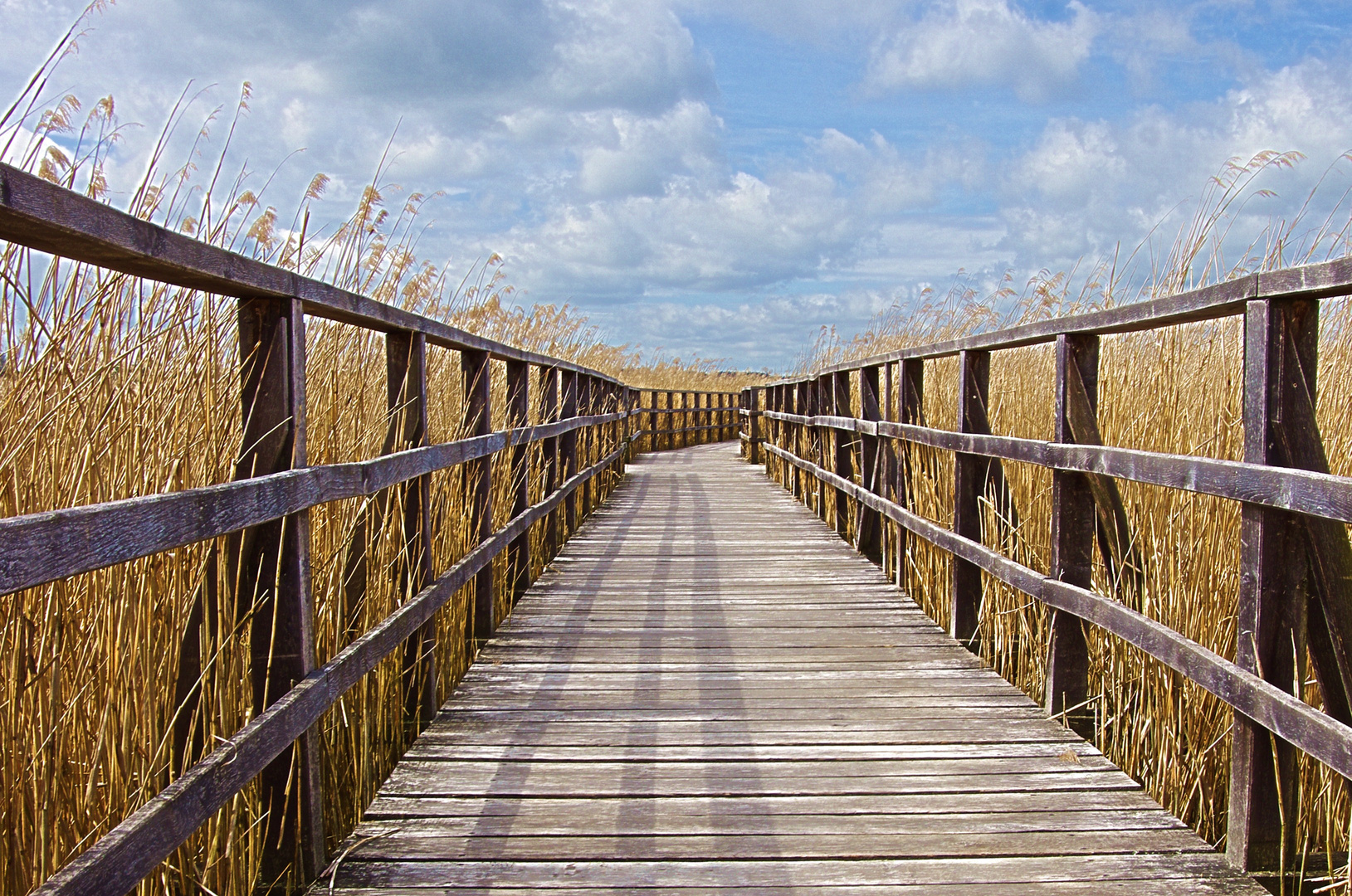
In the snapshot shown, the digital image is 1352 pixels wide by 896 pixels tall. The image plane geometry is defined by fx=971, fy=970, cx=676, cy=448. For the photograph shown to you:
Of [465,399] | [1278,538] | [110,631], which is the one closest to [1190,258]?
[1278,538]

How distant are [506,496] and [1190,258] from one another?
329cm

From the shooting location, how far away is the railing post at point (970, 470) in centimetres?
398

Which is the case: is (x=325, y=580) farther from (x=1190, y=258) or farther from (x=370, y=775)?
(x=1190, y=258)

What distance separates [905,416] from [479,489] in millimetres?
2315

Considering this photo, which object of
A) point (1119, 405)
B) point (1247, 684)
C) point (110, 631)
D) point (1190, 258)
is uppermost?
point (1190, 258)

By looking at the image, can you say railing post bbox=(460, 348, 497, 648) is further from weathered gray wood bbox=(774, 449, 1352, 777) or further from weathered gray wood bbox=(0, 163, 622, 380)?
weathered gray wood bbox=(774, 449, 1352, 777)

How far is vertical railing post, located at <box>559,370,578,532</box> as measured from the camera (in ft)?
21.9

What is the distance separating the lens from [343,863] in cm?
223

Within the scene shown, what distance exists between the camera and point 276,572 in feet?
6.84

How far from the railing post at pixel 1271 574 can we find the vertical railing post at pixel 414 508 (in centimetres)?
226

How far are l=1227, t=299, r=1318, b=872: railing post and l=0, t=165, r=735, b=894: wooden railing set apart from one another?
2.06 meters

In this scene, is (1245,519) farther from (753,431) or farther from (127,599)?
(753,431)

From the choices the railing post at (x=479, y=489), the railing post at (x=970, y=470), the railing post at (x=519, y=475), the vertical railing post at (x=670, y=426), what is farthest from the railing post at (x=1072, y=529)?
the vertical railing post at (x=670, y=426)

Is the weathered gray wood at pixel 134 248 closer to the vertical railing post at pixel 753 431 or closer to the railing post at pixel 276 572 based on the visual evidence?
the railing post at pixel 276 572
